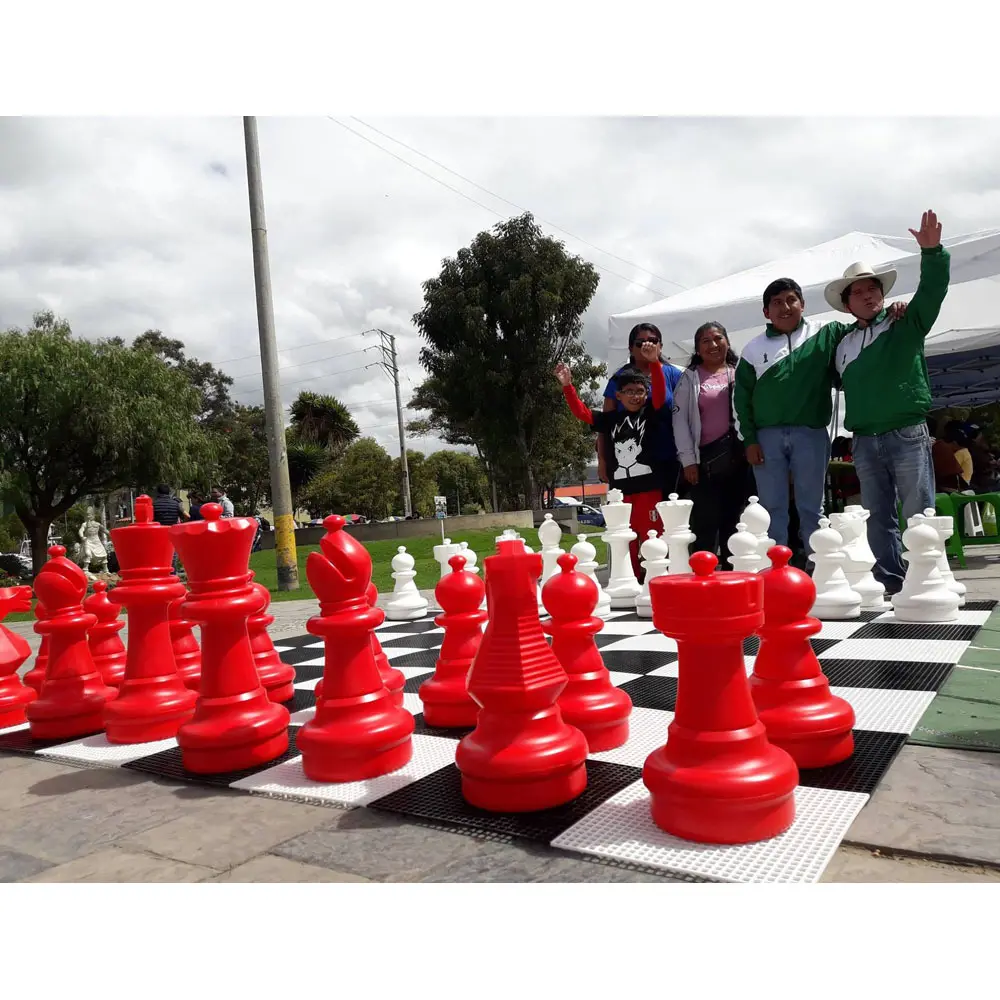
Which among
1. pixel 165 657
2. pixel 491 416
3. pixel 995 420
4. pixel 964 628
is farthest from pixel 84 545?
pixel 995 420

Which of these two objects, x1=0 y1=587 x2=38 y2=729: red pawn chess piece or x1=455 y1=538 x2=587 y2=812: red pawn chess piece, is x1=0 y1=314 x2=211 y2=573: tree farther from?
x1=455 y1=538 x2=587 y2=812: red pawn chess piece

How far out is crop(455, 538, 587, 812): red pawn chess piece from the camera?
4.38ft

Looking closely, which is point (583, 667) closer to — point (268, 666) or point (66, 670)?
point (268, 666)

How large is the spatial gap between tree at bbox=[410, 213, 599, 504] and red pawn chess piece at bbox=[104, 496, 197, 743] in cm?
1647

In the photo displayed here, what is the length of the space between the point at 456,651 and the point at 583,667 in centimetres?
40

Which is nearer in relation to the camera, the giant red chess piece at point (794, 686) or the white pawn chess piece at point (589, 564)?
the giant red chess piece at point (794, 686)

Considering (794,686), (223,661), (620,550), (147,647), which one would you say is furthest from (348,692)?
(620,550)

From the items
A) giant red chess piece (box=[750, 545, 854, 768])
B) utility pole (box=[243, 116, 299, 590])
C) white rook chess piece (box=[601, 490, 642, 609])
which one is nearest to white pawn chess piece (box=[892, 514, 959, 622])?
white rook chess piece (box=[601, 490, 642, 609])

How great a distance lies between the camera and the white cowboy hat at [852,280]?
3.61m

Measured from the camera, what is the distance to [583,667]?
68.3 inches

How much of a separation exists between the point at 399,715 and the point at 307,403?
135 feet

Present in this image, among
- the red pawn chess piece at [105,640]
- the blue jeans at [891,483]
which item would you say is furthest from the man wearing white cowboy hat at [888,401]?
the red pawn chess piece at [105,640]

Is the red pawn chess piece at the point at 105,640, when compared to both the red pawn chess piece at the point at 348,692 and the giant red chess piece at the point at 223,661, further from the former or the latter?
the red pawn chess piece at the point at 348,692

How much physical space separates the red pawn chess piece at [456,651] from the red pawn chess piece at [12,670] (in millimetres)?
1205
